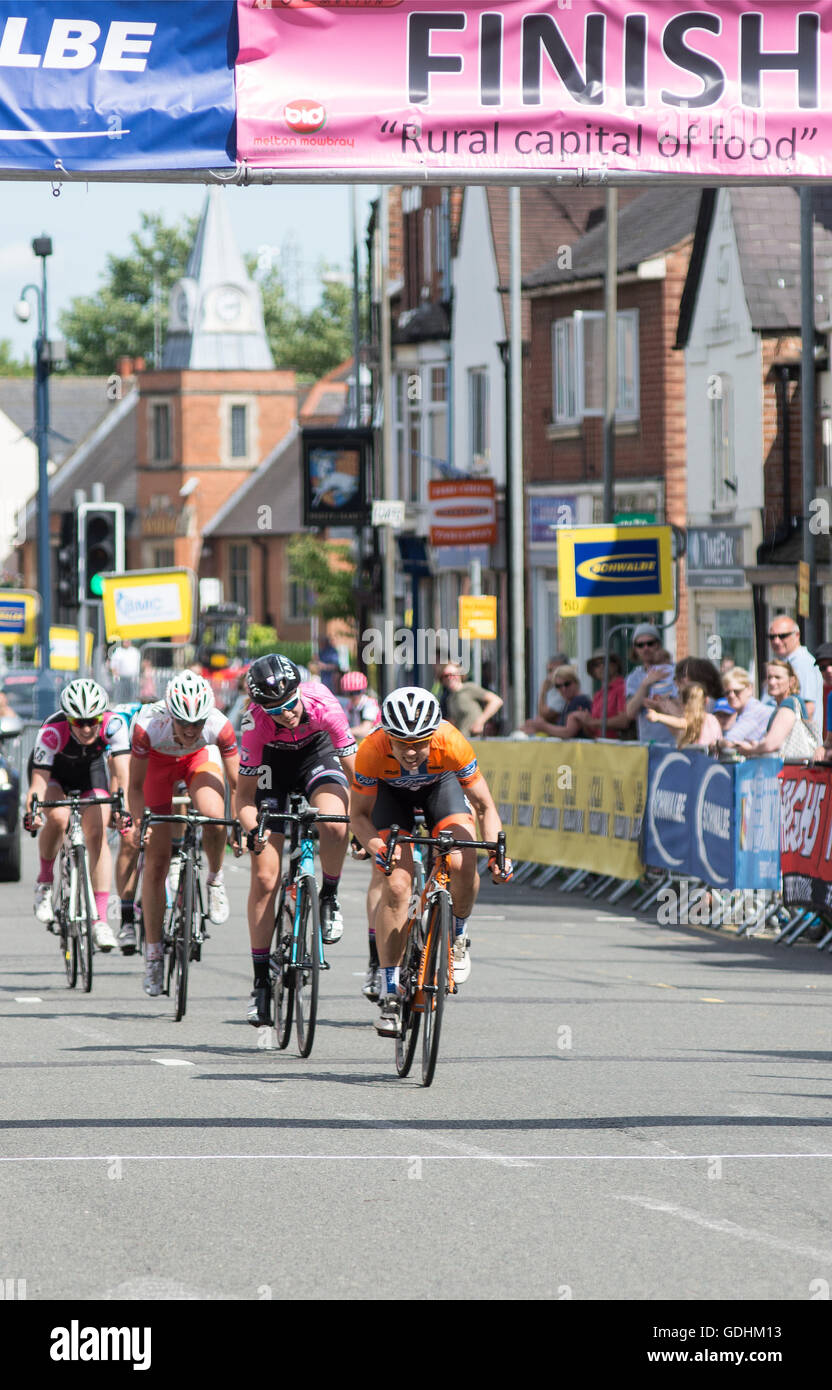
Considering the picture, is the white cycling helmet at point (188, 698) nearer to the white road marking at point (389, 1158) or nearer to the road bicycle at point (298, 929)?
the road bicycle at point (298, 929)

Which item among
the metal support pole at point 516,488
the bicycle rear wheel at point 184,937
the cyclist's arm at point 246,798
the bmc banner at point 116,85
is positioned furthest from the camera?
the metal support pole at point 516,488

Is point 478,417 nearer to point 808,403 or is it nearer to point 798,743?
point 808,403

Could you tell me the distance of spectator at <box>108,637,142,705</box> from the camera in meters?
36.4

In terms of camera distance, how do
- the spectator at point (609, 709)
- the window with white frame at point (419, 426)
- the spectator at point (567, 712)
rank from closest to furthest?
the spectator at point (609, 709), the spectator at point (567, 712), the window with white frame at point (419, 426)

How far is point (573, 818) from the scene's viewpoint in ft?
69.6

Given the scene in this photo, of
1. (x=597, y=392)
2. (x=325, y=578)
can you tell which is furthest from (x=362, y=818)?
(x=325, y=578)

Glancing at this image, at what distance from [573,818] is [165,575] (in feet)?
39.6

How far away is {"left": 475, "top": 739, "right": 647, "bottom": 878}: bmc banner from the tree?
9828cm

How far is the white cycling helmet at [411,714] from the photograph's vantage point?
9.84 m

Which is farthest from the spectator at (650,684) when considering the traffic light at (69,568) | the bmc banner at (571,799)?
the traffic light at (69,568)

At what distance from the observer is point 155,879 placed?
12633 mm

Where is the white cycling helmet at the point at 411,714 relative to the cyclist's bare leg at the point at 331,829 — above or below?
above

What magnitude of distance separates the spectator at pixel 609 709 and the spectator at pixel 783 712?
4.28 m
